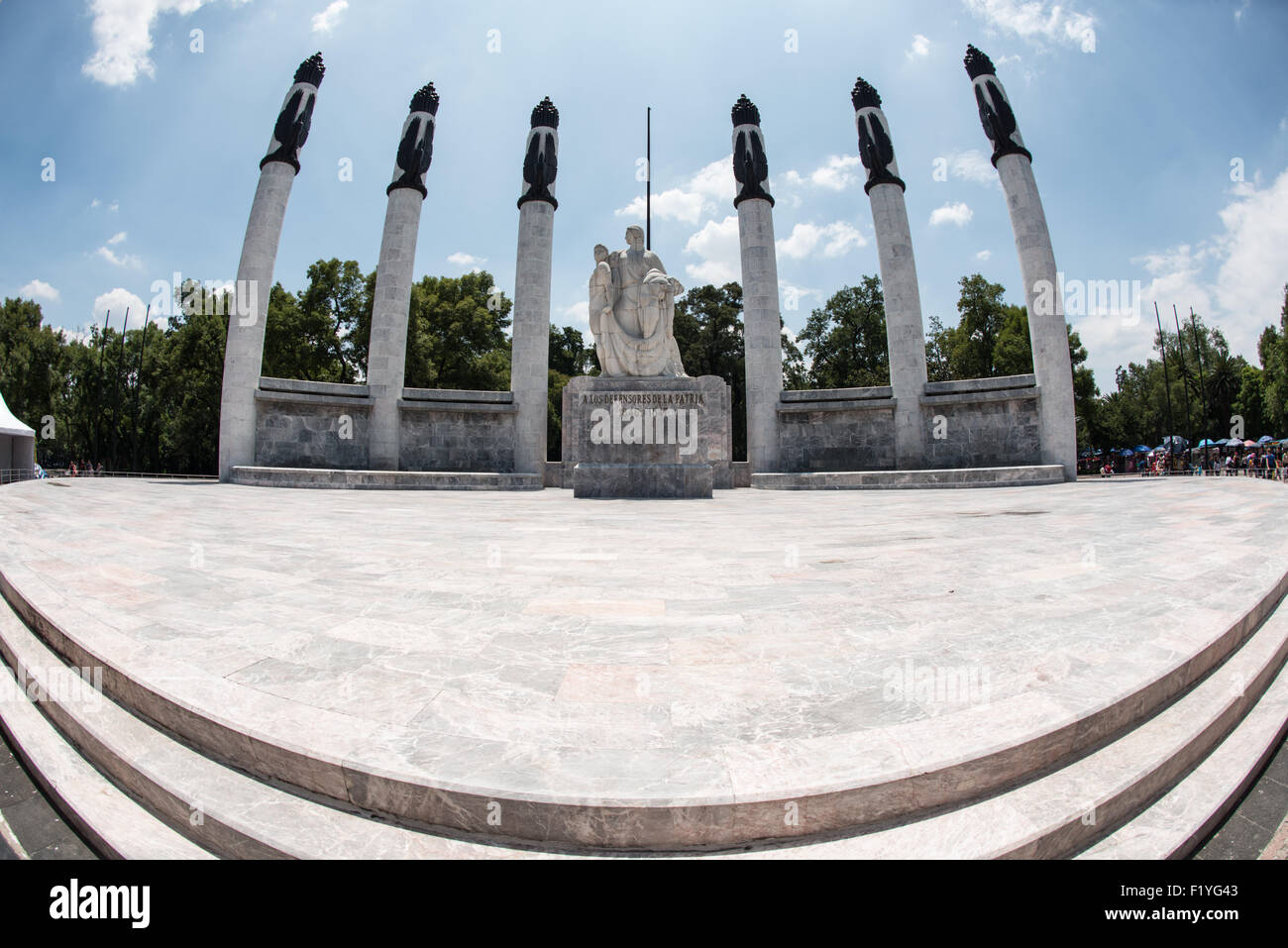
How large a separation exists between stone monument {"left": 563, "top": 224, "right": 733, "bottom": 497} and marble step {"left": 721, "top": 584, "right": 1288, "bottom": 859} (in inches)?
407

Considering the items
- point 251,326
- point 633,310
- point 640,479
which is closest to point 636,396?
point 640,479

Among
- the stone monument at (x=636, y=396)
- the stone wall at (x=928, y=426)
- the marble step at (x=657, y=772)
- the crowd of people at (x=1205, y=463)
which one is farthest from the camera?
the crowd of people at (x=1205, y=463)

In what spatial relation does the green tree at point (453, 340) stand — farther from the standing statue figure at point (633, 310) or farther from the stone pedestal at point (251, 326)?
the standing statue figure at point (633, 310)

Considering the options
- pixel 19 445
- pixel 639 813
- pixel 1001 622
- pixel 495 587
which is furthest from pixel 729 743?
pixel 19 445

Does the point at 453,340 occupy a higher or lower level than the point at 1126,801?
higher

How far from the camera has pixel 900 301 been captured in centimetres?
2033

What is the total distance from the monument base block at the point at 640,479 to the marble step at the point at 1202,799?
10.2m

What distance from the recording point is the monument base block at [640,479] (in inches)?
486

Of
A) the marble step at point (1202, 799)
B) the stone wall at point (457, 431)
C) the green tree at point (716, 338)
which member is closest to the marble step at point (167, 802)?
the marble step at point (1202, 799)

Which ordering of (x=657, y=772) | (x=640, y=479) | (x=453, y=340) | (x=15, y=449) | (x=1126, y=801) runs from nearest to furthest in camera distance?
(x=657, y=772)
(x=1126, y=801)
(x=640, y=479)
(x=15, y=449)
(x=453, y=340)

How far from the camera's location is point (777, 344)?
2150 centimetres

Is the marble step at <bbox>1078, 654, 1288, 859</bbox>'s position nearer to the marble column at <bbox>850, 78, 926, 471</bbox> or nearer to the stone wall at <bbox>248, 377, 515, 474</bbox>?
the marble column at <bbox>850, 78, 926, 471</bbox>

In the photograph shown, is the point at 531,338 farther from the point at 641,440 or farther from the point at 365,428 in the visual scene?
the point at 641,440

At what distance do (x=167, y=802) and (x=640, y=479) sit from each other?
1075 cm
